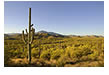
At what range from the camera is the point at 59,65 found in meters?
2.21
